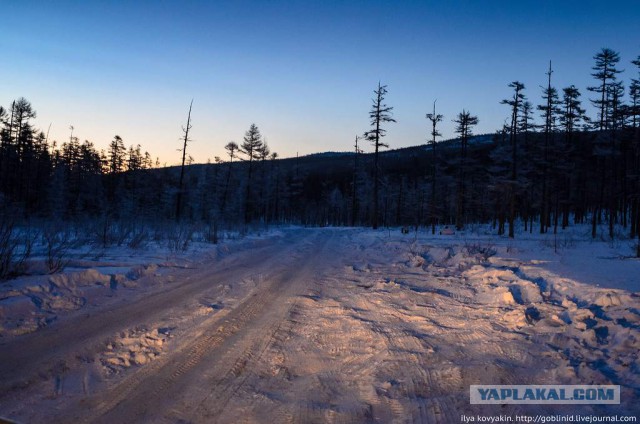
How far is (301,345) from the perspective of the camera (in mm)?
4211

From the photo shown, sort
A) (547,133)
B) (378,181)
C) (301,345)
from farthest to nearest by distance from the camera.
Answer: (378,181) → (547,133) → (301,345)

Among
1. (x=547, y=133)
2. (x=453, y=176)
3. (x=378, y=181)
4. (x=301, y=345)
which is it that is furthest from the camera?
(x=378, y=181)

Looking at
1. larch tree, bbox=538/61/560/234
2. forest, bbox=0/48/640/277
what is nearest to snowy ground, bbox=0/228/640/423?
forest, bbox=0/48/640/277

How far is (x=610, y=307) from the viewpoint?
4.84 metres

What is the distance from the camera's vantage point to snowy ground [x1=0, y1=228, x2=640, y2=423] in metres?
2.83

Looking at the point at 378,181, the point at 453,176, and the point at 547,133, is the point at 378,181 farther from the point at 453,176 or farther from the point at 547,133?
the point at 547,133

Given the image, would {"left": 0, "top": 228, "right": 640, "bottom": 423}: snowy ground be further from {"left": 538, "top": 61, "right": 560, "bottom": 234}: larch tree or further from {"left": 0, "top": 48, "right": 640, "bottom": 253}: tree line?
{"left": 538, "top": 61, "right": 560, "bottom": 234}: larch tree

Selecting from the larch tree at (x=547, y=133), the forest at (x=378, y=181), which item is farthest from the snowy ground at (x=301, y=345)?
the larch tree at (x=547, y=133)

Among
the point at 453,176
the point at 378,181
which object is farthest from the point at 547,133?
the point at 378,181

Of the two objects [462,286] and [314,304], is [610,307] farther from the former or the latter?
[314,304]

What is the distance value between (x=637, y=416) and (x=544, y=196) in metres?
31.6

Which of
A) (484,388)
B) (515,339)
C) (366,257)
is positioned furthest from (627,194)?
(484,388)

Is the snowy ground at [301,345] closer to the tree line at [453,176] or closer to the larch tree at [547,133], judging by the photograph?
the tree line at [453,176]

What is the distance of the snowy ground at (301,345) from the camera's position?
2.83 metres
